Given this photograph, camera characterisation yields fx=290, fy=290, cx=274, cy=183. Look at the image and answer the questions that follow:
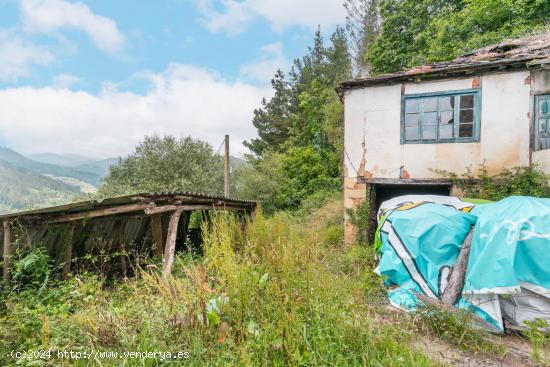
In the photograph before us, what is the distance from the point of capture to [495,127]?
7383 millimetres

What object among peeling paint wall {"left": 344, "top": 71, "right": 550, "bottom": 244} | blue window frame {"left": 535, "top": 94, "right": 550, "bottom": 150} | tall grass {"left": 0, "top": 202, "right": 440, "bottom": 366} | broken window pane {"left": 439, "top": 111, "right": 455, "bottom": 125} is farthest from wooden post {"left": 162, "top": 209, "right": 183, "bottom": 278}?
blue window frame {"left": 535, "top": 94, "right": 550, "bottom": 150}

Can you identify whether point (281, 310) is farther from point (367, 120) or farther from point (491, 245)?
point (367, 120)

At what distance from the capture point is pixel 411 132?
27.0 ft

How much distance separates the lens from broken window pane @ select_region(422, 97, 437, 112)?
7949 millimetres

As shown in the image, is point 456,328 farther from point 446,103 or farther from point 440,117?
point 446,103

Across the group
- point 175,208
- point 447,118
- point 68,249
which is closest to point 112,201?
point 175,208

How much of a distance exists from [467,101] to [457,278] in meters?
5.36

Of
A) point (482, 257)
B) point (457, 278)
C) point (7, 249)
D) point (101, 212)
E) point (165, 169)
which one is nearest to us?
point (482, 257)

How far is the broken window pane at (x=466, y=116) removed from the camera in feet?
25.0

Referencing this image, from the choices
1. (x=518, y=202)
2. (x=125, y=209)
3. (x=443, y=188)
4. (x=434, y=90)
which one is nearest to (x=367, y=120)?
(x=434, y=90)

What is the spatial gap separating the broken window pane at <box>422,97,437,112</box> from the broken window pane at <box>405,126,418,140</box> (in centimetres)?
55

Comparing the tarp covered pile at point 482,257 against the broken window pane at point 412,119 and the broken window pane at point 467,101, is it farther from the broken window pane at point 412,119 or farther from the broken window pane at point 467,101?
the broken window pane at point 467,101

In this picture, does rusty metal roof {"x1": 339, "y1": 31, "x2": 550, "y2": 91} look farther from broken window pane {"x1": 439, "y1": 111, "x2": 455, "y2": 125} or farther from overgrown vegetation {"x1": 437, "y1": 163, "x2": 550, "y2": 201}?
overgrown vegetation {"x1": 437, "y1": 163, "x2": 550, "y2": 201}

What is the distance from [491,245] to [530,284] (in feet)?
2.10
